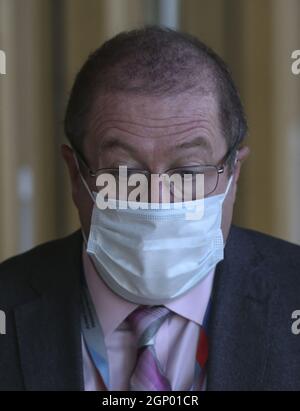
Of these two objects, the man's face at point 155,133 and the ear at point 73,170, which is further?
the ear at point 73,170

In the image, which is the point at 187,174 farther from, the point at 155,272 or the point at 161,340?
the point at 161,340

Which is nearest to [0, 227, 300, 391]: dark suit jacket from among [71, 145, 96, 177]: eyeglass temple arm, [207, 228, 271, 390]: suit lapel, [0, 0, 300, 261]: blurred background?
[207, 228, 271, 390]: suit lapel

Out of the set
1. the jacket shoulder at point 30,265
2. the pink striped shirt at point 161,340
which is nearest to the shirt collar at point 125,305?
the pink striped shirt at point 161,340

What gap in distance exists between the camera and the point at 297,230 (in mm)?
2279

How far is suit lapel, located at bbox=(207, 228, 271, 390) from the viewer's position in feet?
4.18

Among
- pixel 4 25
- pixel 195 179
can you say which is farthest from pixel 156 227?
pixel 4 25

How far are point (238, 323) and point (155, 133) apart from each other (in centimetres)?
42

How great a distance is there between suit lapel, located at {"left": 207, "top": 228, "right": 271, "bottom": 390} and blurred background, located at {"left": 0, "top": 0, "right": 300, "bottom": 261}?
847 mm

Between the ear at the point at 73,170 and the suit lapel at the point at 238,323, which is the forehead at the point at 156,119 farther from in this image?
the suit lapel at the point at 238,323

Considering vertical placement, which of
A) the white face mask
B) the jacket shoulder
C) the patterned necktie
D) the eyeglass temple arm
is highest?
the eyeglass temple arm

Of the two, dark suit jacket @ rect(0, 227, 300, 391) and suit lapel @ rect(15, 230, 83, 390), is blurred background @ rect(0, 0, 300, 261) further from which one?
suit lapel @ rect(15, 230, 83, 390)

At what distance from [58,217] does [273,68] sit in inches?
35.4

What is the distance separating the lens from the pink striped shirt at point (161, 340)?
1314 mm
